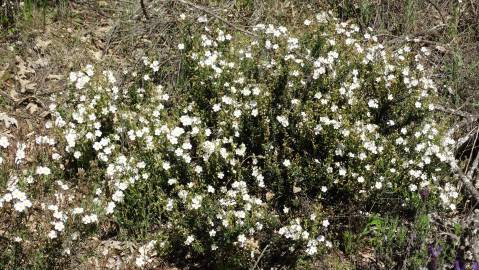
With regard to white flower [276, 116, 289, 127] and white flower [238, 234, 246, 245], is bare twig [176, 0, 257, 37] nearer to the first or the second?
white flower [276, 116, 289, 127]

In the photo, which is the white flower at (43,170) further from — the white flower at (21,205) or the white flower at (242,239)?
the white flower at (242,239)

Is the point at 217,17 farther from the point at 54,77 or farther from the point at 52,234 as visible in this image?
the point at 52,234

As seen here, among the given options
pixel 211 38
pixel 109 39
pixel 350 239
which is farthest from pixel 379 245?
pixel 109 39

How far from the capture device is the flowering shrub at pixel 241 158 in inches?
172

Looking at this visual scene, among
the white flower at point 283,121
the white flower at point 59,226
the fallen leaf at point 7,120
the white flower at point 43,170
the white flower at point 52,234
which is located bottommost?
the fallen leaf at point 7,120

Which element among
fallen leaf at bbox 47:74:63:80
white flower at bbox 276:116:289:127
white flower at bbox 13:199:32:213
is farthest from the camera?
fallen leaf at bbox 47:74:63:80

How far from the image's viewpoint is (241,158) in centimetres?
503

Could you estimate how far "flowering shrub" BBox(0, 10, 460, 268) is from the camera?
172 inches

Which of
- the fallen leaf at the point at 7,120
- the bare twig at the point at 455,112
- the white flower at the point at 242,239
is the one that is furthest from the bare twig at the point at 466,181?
the fallen leaf at the point at 7,120

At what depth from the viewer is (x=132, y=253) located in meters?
4.61

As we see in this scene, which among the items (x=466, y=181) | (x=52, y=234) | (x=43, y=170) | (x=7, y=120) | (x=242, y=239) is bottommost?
(x=7, y=120)

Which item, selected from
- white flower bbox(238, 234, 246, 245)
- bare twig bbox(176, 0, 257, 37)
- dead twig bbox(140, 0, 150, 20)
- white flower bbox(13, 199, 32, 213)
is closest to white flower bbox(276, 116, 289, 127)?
white flower bbox(238, 234, 246, 245)

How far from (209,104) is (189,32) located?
41.2 inches

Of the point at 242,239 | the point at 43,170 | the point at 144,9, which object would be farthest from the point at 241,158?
the point at 144,9
